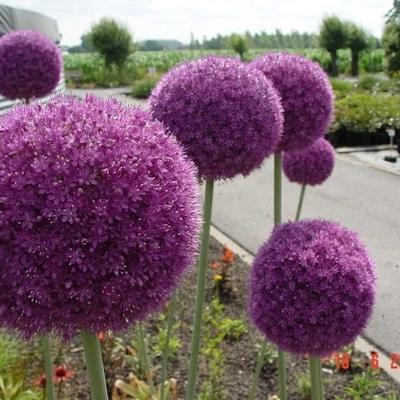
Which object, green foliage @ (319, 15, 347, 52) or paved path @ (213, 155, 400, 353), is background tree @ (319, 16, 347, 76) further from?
paved path @ (213, 155, 400, 353)

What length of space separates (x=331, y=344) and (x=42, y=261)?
4.19ft

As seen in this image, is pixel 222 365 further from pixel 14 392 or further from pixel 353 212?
pixel 353 212

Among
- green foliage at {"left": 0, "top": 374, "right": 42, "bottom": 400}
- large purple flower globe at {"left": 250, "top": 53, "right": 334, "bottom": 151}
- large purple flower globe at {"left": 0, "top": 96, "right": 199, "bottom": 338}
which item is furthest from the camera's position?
green foliage at {"left": 0, "top": 374, "right": 42, "bottom": 400}

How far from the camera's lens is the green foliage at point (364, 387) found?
410 cm

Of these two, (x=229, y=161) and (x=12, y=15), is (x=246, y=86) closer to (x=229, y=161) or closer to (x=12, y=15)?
(x=229, y=161)

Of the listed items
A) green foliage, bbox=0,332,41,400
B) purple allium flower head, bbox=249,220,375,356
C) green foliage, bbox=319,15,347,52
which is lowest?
green foliage, bbox=0,332,41,400

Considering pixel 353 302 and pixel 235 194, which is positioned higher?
pixel 353 302

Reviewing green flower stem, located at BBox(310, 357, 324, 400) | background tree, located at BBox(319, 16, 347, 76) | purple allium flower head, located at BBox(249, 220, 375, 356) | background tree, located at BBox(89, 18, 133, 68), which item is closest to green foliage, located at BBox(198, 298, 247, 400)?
green flower stem, located at BBox(310, 357, 324, 400)

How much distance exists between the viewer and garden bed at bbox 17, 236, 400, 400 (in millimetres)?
4227

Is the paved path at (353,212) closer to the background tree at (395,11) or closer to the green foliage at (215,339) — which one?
the green foliage at (215,339)

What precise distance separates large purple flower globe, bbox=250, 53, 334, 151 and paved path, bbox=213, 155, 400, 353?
2.99 m

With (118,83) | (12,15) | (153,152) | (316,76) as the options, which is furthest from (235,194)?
(118,83)

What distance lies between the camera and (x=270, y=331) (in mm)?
2197

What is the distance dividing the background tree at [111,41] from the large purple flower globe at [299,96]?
3977 centimetres
